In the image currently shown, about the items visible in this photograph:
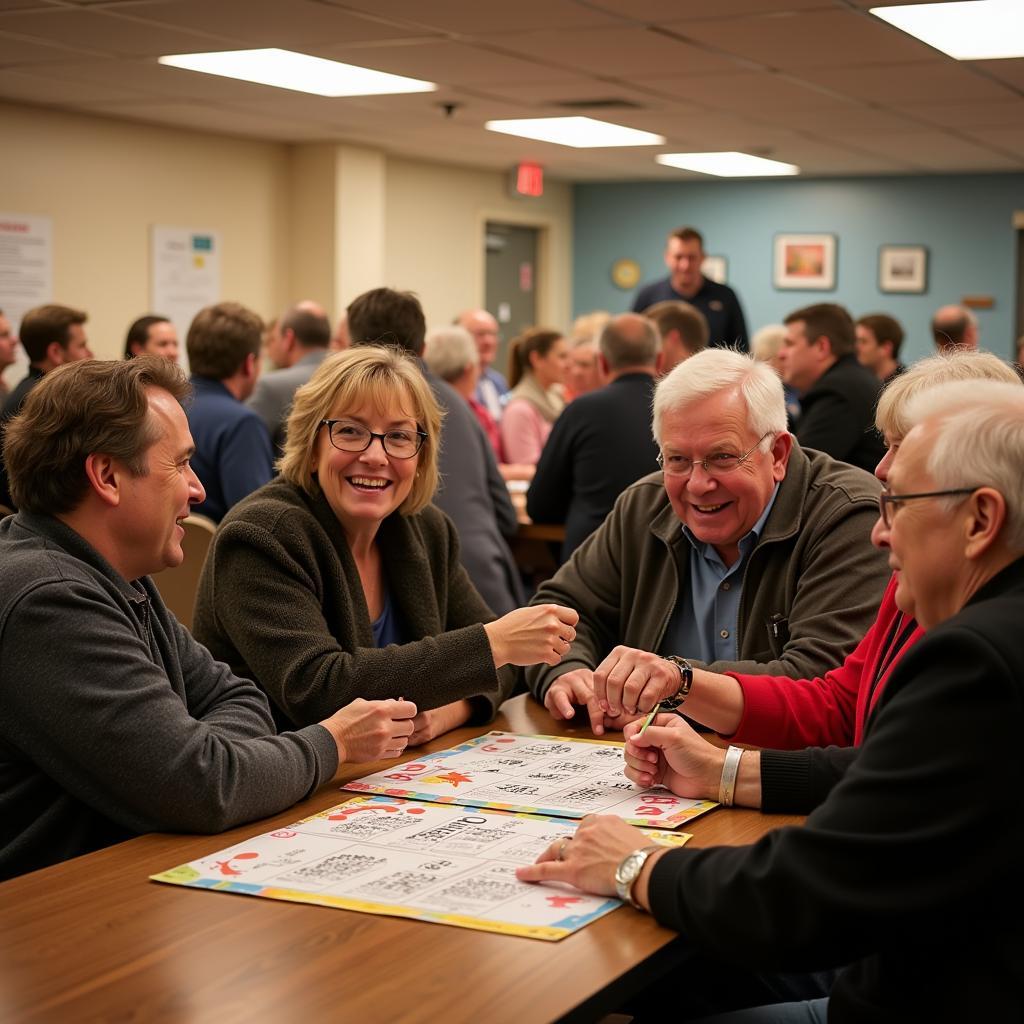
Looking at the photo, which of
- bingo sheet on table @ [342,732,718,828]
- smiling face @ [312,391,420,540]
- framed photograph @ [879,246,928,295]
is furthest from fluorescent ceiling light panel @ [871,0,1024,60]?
framed photograph @ [879,246,928,295]

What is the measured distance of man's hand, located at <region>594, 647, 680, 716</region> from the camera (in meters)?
2.21

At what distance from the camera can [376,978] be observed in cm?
137

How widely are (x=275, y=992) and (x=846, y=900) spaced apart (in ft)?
1.81

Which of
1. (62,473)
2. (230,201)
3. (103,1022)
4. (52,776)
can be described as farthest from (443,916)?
(230,201)

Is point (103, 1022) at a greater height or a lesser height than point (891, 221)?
lesser

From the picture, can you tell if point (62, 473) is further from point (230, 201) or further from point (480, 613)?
point (230, 201)

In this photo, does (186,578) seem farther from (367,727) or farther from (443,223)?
(443,223)

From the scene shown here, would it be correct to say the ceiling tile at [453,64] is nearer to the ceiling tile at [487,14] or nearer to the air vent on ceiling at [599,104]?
the ceiling tile at [487,14]

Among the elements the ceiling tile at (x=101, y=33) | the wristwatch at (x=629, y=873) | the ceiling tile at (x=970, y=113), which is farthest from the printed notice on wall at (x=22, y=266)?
the wristwatch at (x=629, y=873)

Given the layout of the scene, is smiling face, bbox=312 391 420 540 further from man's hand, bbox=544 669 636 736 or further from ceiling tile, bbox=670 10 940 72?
ceiling tile, bbox=670 10 940 72

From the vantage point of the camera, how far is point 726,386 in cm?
264

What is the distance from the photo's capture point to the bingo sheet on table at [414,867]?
1534 millimetres

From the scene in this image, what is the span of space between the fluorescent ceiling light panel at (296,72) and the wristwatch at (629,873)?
5.12m

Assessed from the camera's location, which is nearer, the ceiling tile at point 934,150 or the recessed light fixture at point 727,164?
the ceiling tile at point 934,150
